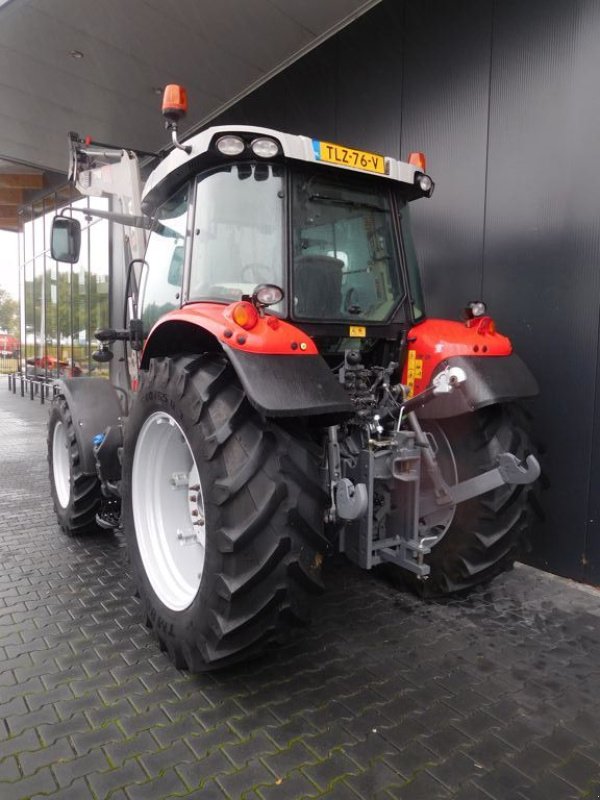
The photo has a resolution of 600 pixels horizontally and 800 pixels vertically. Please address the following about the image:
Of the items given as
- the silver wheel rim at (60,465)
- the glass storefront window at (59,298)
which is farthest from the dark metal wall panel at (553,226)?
the glass storefront window at (59,298)

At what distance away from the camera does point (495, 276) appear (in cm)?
419

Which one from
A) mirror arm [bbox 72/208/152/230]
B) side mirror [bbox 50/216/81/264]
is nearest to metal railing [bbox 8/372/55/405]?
side mirror [bbox 50/216/81/264]

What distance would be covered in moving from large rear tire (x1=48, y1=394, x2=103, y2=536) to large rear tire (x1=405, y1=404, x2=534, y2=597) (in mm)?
2514

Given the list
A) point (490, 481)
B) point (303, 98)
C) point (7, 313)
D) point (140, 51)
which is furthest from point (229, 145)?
point (7, 313)

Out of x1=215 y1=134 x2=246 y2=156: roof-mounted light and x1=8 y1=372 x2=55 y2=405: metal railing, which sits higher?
x1=215 y1=134 x2=246 y2=156: roof-mounted light

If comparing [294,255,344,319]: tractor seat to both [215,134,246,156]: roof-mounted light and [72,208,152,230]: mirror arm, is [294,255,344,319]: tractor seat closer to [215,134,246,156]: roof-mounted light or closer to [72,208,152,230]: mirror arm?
[215,134,246,156]: roof-mounted light

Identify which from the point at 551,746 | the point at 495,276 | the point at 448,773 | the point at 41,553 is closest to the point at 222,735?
the point at 448,773

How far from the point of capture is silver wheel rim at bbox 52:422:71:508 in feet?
15.4

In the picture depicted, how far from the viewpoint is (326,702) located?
2.41 meters

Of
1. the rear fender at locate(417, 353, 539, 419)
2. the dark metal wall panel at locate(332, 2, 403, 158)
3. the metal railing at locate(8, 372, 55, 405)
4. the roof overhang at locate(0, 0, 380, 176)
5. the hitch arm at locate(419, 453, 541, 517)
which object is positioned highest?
the roof overhang at locate(0, 0, 380, 176)

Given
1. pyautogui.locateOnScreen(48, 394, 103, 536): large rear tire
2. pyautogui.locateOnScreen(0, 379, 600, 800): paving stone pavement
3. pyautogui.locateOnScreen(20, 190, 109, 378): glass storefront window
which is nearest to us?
pyautogui.locateOnScreen(0, 379, 600, 800): paving stone pavement

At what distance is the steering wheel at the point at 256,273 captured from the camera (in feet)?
8.86

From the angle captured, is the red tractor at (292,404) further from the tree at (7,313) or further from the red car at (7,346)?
the tree at (7,313)

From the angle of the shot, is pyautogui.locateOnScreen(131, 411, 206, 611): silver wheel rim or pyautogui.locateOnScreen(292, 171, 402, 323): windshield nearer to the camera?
pyautogui.locateOnScreen(292, 171, 402, 323): windshield
